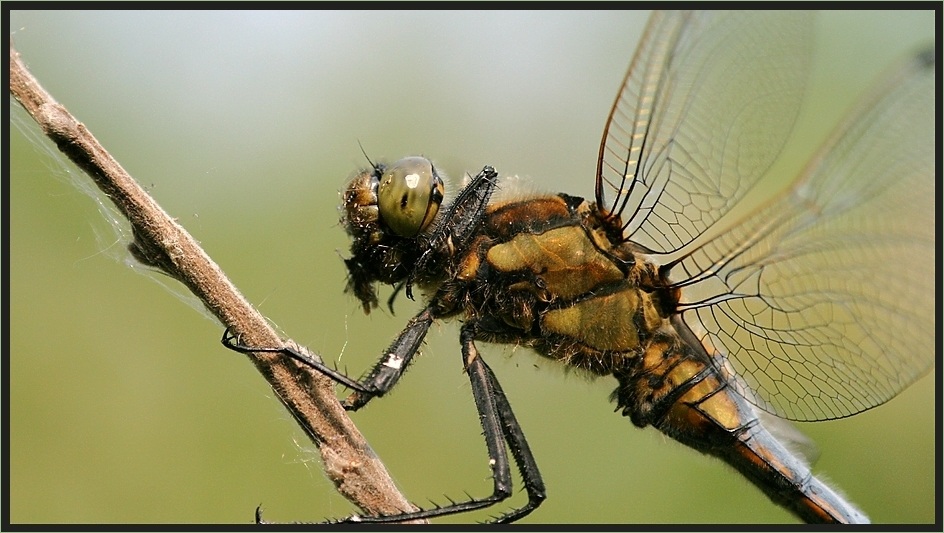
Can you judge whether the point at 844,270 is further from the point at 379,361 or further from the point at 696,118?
the point at 379,361

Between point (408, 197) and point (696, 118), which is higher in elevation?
point (696, 118)

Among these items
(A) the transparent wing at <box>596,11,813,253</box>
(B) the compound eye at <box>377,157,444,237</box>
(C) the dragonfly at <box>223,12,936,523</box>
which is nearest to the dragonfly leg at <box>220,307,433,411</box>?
(C) the dragonfly at <box>223,12,936,523</box>

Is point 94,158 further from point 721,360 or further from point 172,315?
point 172,315

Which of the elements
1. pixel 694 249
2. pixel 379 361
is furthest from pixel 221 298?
pixel 694 249

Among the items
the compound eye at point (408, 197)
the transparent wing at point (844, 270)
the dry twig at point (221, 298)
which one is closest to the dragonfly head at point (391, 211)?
the compound eye at point (408, 197)

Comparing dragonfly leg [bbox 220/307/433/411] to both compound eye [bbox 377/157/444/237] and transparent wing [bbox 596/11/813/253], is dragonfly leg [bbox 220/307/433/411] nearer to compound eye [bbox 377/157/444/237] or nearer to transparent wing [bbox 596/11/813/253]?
compound eye [bbox 377/157/444/237]

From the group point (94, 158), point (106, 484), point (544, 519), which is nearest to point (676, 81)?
point (94, 158)

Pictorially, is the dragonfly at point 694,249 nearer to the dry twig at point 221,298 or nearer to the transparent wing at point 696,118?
the transparent wing at point 696,118
